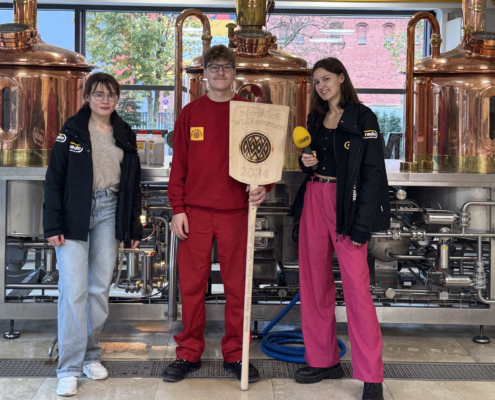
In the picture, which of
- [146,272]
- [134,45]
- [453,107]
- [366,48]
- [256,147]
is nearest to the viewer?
[256,147]

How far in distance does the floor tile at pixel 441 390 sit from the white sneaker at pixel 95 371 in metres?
1.32

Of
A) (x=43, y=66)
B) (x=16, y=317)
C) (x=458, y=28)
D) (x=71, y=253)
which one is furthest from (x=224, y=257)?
(x=458, y=28)

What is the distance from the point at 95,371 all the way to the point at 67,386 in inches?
7.7

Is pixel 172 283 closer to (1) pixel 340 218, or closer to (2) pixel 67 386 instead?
(2) pixel 67 386

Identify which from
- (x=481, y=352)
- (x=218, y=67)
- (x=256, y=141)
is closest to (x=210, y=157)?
(x=256, y=141)

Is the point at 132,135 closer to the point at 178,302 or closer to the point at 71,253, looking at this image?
the point at 71,253

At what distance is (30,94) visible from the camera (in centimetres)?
348

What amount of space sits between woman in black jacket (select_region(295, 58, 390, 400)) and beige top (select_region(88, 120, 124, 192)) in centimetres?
85

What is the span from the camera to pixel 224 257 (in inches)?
113

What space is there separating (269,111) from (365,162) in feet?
1.57

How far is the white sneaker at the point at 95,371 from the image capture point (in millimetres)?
2885

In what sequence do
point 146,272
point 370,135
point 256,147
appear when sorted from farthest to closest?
point 146,272
point 256,147
point 370,135

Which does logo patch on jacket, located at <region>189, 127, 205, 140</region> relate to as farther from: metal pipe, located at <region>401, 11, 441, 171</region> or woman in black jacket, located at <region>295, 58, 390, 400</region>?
metal pipe, located at <region>401, 11, 441, 171</region>

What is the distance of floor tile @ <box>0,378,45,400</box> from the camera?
8.89 feet
